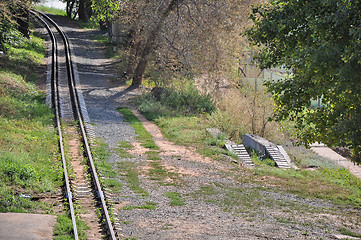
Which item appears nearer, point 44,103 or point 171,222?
point 171,222

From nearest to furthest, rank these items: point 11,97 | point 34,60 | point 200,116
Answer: point 11,97, point 200,116, point 34,60

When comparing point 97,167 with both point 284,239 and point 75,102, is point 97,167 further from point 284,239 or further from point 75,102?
point 75,102

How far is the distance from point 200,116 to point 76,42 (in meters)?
22.7

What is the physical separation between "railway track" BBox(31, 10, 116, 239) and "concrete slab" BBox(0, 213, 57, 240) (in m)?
0.45

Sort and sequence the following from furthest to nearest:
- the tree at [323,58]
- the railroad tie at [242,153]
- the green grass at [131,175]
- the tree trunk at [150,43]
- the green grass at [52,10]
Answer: the green grass at [52,10], the tree trunk at [150,43], the railroad tie at [242,153], the green grass at [131,175], the tree at [323,58]

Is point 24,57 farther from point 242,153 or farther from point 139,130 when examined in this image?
point 242,153

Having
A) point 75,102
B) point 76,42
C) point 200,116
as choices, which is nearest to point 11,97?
point 75,102

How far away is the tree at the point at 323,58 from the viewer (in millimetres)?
7781

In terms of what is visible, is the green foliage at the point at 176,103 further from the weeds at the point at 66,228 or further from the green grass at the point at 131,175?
the weeds at the point at 66,228

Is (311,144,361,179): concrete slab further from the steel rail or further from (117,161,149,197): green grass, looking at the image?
the steel rail

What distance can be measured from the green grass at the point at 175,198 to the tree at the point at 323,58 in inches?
115

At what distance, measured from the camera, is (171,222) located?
365 inches

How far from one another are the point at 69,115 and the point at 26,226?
1115 centimetres

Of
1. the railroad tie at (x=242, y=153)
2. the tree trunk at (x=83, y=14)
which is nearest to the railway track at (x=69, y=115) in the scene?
the railroad tie at (x=242, y=153)
